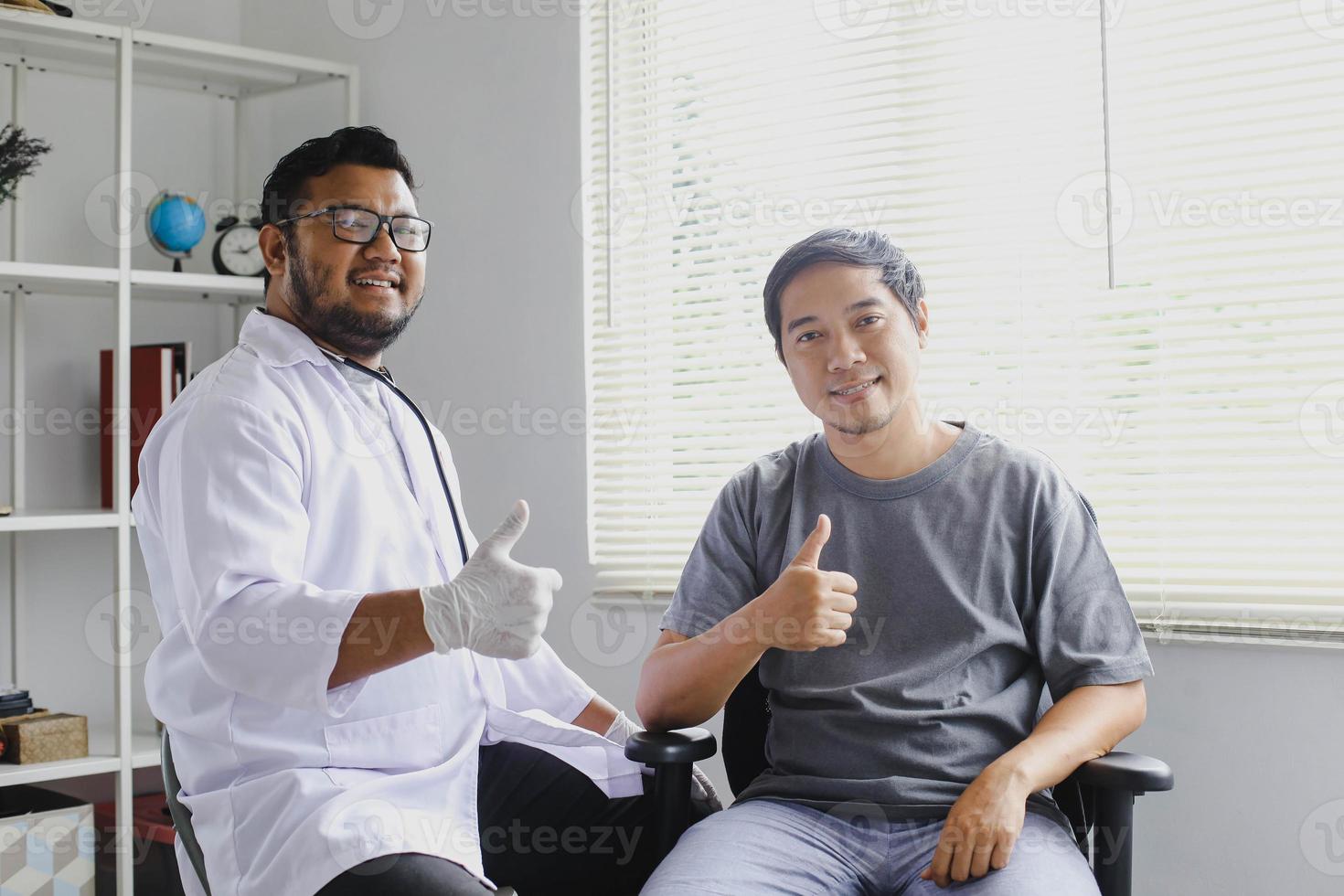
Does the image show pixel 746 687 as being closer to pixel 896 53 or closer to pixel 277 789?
pixel 277 789

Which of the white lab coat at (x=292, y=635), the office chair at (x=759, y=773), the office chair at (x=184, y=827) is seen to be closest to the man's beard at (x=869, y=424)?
the office chair at (x=759, y=773)

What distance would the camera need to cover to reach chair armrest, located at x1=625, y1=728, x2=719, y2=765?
5.09ft

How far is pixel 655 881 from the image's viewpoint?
4.62 ft

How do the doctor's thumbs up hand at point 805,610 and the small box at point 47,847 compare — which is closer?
the doctor's thumbs up hand at point 805,610

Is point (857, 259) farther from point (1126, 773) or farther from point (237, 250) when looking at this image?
point (237, 250)

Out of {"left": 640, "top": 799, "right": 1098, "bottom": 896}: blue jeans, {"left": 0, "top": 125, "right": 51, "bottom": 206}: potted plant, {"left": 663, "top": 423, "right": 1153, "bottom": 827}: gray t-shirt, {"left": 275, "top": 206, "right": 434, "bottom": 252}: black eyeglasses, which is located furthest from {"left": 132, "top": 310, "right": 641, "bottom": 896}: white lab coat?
{"left": 0, "top": 125, "right": 51, "bottom": 206}: potted plant

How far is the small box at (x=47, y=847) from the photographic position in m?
2.48

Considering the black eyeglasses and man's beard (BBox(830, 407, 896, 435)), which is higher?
the black eyeglasses

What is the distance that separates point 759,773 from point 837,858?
0.86ft

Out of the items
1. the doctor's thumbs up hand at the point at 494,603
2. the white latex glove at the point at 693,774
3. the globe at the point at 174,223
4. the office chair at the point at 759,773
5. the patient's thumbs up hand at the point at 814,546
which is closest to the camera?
the doctor's thumbs up hand at the point at 494,603

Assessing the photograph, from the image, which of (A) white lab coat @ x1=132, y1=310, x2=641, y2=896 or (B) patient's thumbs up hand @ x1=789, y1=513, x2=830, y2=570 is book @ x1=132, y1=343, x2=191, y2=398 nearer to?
(A) white lab coat @ x1=132, y1=310, x2=641, y2=896

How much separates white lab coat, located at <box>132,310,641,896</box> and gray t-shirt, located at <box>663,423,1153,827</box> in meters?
0.41

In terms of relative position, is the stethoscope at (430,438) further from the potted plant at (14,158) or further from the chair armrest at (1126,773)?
the potted plant at (14,158)

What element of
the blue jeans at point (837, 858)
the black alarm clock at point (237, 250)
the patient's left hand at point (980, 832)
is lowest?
the blue jeans at point (837, 858)
